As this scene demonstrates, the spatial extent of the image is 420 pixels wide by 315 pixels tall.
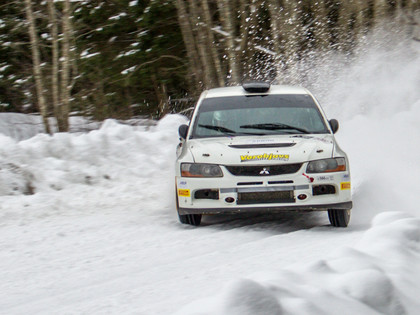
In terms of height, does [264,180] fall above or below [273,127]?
below

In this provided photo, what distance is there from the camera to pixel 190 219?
23.7 ft

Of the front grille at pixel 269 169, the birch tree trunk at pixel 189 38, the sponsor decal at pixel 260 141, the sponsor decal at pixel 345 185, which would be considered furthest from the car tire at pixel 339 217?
the birch tree trunk at pixel 189 38

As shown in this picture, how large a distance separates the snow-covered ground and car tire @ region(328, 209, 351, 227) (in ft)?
0.33

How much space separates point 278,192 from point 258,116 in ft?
4.32

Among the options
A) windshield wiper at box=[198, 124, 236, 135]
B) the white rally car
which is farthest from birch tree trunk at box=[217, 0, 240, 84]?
the white rally car

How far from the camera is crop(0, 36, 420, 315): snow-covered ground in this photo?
3.74 m

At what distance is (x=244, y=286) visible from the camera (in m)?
3.35

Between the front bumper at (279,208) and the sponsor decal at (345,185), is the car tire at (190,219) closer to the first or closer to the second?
the front bumper at (279,208)

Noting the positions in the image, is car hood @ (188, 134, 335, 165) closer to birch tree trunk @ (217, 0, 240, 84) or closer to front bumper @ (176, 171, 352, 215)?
front bumper @ (176, 171, 352, 215)

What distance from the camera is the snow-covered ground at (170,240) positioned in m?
3.74

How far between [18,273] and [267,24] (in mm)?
23775

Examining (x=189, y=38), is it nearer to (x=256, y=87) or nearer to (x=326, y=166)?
(x=256, y=87)

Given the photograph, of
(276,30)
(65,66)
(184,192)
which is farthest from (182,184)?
(276,30)

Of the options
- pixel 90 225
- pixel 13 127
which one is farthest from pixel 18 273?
pixel 13 127
